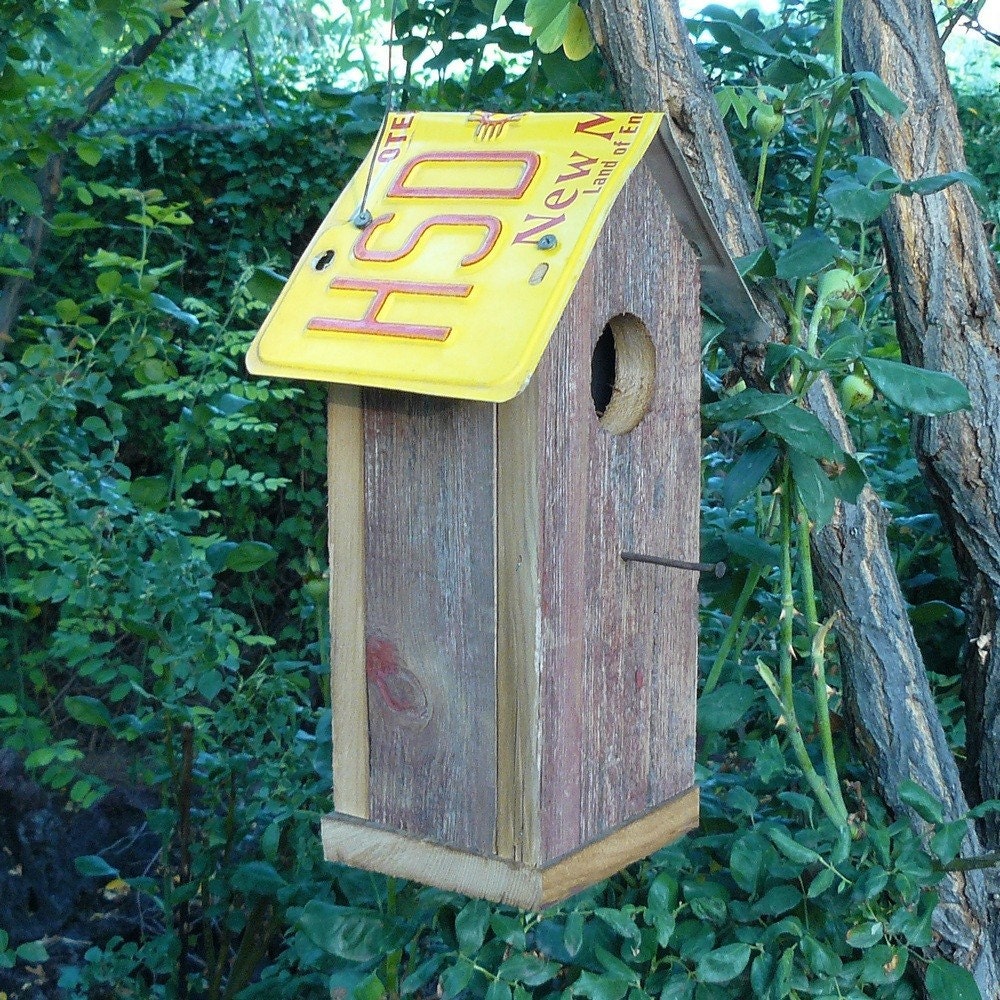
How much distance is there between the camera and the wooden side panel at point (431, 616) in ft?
4.05

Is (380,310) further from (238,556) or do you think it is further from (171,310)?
(171,310)

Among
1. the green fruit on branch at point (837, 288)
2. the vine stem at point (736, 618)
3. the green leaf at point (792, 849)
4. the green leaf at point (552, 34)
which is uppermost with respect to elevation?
the green leaf at point (552, 34)

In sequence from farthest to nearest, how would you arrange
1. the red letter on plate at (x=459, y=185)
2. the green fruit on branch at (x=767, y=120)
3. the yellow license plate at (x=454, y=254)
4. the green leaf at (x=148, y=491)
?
the green leaf at (x=148, y=491) → the green fruit on branch at (x=767, y=120) → the red letter on plate at (x=459, y=185) → the yellow license plate at (x=454, y=254)

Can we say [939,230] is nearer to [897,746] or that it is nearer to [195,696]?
[897,746]

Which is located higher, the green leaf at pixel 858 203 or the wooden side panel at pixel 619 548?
the green leaf at pixel 858 203

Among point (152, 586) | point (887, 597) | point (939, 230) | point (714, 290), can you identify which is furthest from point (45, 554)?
point (939, 230)

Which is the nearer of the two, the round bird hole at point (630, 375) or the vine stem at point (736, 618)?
A: the round bird hole at point (630, 375)

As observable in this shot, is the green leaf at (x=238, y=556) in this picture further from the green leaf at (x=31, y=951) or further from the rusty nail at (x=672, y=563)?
the green leaf at (x=31, y=951)

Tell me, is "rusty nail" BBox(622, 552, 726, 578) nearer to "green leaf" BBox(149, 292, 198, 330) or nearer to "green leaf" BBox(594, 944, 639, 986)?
"green leaf" BBox(594, 944, 639, 986)

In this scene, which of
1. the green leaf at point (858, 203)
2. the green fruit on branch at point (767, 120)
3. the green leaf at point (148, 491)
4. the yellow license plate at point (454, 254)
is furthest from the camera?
the green leaf at point (148, 491)

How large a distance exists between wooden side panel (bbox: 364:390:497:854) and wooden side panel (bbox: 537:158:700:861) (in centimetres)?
7

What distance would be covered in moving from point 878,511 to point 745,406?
1.20ft

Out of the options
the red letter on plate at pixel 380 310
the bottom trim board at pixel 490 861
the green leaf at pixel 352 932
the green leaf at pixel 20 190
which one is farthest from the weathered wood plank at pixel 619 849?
the green leaf at pixel 20 190

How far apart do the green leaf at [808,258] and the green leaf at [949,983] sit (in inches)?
34.2
